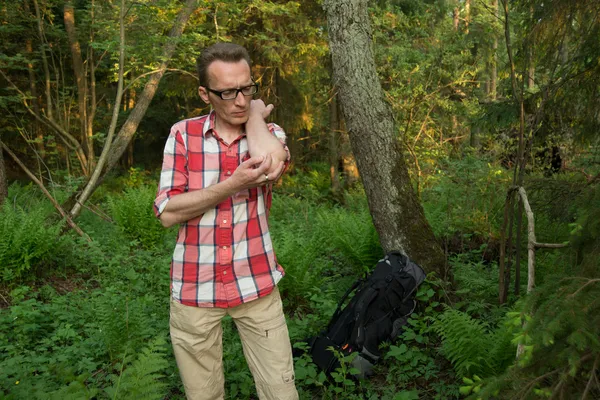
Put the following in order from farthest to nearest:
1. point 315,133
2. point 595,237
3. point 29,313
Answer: point 315,133, point 29,313, point 595,237

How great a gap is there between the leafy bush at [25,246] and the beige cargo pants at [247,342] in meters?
3.50

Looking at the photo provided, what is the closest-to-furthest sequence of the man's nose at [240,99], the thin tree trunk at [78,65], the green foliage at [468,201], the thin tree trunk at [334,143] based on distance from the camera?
the man's nose at [240,99], the green foliage at [468,201], the thin tree trunk at [78,65], the thin tree trunk at [334,143]

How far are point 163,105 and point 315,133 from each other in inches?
269

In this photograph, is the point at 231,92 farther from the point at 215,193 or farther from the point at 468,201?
the point at 468,201

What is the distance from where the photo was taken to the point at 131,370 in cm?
216

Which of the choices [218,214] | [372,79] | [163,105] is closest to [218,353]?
[218,214]

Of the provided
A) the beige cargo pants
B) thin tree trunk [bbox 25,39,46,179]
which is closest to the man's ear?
the beige cargo pants

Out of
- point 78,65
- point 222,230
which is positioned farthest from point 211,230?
point 78,65

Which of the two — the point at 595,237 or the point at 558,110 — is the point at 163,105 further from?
the point at 595,237

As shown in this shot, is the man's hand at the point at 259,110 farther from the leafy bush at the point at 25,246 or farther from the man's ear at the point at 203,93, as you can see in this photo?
the leafy bush at the point at 25,246

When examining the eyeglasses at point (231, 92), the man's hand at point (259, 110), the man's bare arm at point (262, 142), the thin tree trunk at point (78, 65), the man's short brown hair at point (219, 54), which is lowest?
the man's bare arm at point (262, 142)

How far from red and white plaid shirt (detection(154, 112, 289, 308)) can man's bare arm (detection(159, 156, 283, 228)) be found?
87 millimetres

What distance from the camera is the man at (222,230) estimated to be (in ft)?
7.13

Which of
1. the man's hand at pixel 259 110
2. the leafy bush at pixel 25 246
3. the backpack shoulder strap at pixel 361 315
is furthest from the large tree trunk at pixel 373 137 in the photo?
the leafy bush at pixel 25 246
